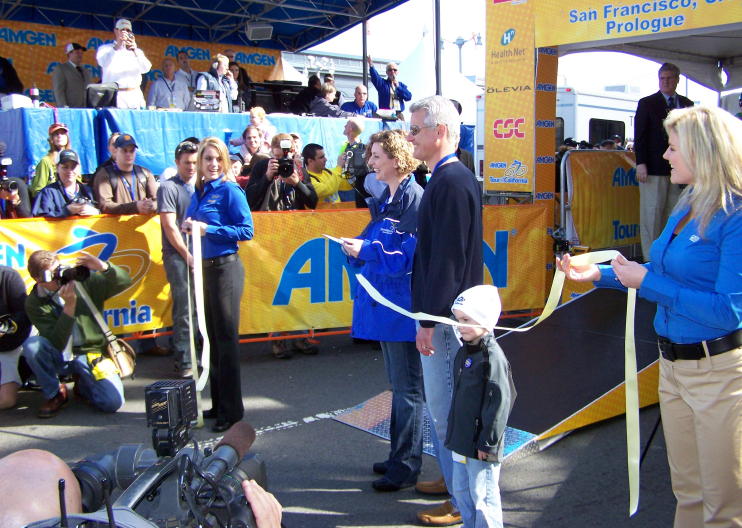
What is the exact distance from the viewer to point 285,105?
13656 mm

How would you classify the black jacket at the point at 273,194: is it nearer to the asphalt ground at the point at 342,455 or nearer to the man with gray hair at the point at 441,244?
the asphalt ground at the point at 342,455

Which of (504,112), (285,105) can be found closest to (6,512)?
(504,112)

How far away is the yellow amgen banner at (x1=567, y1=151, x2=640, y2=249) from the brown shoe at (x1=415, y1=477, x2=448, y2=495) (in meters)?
5.14

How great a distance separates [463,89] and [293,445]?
1700cm

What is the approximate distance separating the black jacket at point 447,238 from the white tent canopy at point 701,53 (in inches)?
207

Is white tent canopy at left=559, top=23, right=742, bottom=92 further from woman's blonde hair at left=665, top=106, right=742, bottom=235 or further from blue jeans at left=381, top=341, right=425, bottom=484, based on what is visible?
woman's blonde hair at left=665, top=106, right=742, bottom=235

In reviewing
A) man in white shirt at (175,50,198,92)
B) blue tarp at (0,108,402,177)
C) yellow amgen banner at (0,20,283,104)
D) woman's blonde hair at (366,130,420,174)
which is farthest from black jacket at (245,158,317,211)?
yellow amgen banner at (0,20,283,104)

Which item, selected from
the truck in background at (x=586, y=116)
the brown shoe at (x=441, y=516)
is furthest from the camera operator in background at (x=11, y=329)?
the truck in background at (x=586, y=116)

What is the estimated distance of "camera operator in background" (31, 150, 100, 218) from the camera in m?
6.74

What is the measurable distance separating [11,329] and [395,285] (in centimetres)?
345

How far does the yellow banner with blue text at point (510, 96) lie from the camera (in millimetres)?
7910

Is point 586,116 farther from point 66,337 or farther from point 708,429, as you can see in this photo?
point 708,429

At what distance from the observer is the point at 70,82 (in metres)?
12.6

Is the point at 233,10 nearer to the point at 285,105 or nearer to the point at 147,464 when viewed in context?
the point at 285,105
